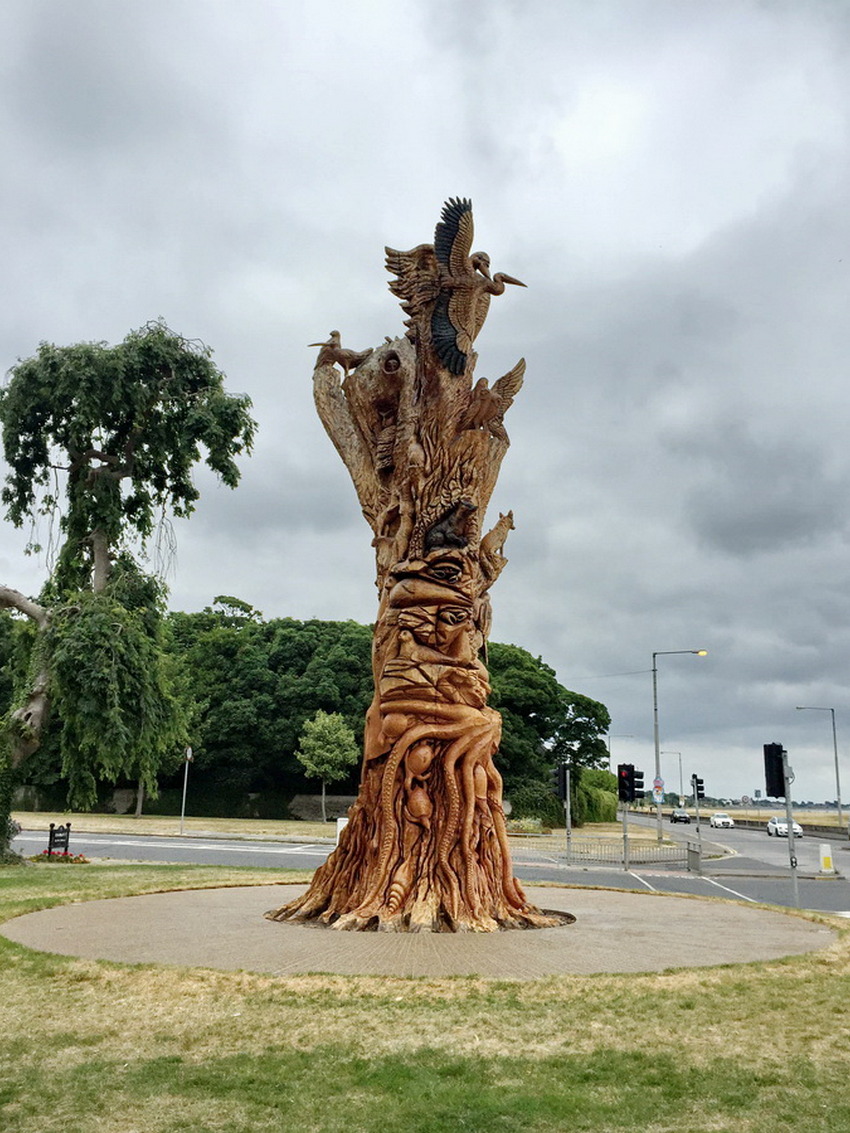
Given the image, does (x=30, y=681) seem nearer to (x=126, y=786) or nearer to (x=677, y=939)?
(x=677, y=939)

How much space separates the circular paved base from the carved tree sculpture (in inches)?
34.3

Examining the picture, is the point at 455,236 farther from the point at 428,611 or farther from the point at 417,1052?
the point at 417,1052

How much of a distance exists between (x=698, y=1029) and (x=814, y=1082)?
119cm

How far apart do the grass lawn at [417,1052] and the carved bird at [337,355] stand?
32.0 feet

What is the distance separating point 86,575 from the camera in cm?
2412

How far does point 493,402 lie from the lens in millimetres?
13914

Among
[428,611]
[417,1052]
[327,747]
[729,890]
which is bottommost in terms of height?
[729,890]

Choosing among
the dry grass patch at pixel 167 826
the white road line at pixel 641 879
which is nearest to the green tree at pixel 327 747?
the dry grass patch at pixel 167 826

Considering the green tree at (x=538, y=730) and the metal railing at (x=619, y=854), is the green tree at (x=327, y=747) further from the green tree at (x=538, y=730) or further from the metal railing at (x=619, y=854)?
the metal railing at (x=619, y=854)

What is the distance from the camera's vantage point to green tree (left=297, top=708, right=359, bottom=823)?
4550cm

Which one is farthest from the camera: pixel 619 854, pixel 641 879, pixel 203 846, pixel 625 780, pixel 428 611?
pixel 619 854

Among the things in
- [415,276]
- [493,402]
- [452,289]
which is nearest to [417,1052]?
[493,402]

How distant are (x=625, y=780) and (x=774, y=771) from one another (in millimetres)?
11499

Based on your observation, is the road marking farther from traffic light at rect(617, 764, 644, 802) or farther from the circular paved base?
the circular paved base
